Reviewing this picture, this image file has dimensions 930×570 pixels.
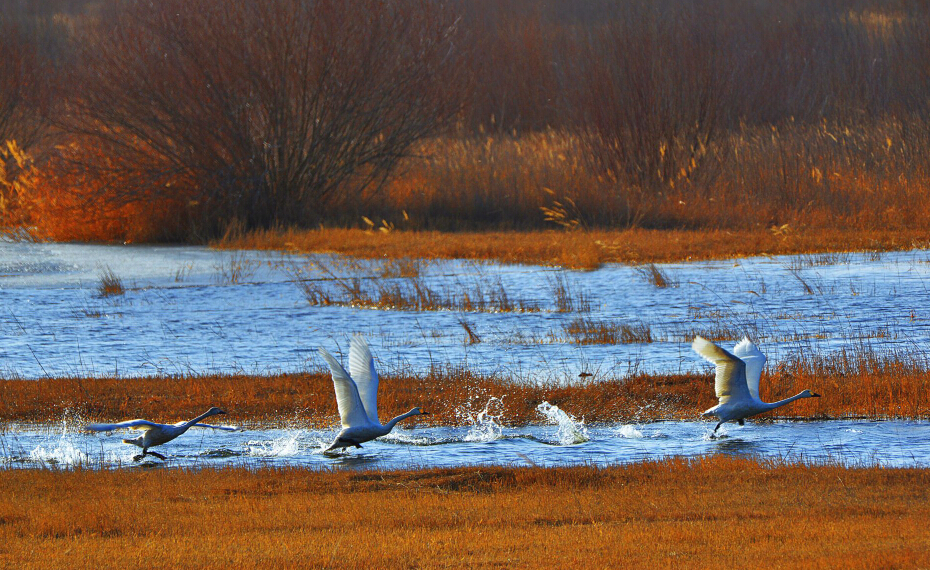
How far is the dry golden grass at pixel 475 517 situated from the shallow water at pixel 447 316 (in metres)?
4.68

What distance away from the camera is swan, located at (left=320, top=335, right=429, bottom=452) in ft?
29.5

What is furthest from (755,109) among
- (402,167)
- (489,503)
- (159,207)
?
(489,503)

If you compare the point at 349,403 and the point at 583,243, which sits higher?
the point at 349,403

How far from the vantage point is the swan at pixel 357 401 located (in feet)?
29.5

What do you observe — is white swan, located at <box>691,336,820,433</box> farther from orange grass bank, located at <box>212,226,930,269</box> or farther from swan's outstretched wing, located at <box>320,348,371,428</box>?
orange grass bank, located at <box>212,226,930,269</box>

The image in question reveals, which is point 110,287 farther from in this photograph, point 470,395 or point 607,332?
point 470,395

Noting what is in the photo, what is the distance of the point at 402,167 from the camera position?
104 ft

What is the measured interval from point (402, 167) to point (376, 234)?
226 inches

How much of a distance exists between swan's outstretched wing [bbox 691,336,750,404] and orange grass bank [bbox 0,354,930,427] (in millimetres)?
1304

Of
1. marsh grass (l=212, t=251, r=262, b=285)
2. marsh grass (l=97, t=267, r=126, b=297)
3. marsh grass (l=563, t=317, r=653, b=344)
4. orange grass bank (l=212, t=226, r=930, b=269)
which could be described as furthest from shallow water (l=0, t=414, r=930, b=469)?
orange grass bank (l=212, t=226, r=930, b=269)

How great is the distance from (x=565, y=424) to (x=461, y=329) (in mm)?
5784

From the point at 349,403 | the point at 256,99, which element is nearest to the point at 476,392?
the point at 349,403

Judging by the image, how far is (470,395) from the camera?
11.7 meters

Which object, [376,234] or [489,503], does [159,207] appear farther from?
[489,503]
